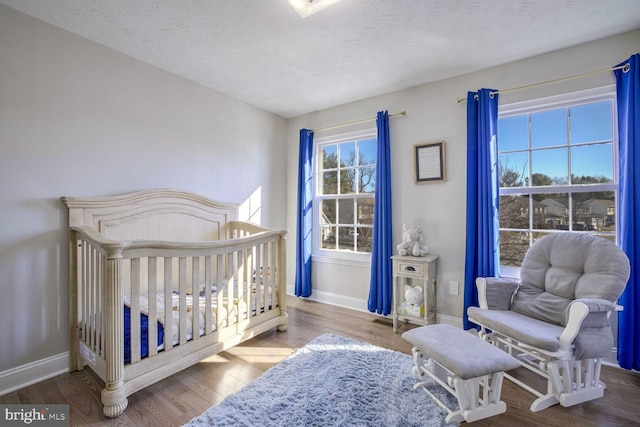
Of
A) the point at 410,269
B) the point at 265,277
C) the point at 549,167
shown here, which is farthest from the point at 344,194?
the point at 549,167

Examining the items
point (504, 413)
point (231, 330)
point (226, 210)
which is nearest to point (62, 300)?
point (231, 330)

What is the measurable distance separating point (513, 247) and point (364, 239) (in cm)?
142

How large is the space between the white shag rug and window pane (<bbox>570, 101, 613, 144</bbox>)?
215 cm

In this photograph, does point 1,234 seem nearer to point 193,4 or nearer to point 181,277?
point 181,277

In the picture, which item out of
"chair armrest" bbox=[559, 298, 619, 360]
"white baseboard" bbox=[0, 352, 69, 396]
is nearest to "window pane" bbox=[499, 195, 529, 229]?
"chair armrest" bbox=[559, 298, 619, 360]

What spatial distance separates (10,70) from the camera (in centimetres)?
179

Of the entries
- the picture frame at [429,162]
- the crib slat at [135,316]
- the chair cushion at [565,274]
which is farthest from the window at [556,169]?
the crib slat at [135,316]

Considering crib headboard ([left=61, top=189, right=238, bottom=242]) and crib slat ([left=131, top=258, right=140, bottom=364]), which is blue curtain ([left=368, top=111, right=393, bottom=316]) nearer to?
crib headboard ([left=61, top=189, right=238, bottom=242])

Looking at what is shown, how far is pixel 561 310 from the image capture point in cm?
185

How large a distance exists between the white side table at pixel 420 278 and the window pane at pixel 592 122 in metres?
1.46

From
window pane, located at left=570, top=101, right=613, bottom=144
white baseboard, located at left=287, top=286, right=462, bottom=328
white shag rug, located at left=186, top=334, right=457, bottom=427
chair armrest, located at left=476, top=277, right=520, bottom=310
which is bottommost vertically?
white shag rug, located at left=186, top=334, right=457, bottom=427

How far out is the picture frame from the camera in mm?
2734

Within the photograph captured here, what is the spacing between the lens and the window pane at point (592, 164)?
6.98ft

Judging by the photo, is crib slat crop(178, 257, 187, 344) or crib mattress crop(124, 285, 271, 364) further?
crib slat crop(178, 257, 187, 344)
